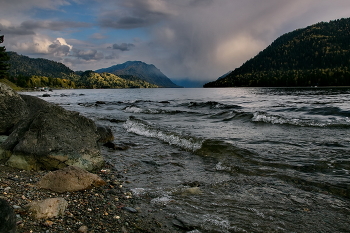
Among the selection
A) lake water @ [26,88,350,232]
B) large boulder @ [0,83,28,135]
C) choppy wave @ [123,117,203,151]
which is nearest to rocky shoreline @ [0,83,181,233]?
large boulder @ [0,83,28,135]

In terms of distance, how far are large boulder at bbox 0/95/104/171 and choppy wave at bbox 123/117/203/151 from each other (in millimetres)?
5329

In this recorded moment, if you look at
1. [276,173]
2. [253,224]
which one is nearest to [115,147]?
[276,173]

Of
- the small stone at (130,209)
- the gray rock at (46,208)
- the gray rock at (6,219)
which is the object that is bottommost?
the small stone at (130,209)

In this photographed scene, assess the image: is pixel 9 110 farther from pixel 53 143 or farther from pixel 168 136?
pixel 168 136

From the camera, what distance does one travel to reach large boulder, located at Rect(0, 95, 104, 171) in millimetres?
8141

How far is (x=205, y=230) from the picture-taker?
16.0 ft

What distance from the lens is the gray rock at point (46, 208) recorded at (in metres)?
4.72

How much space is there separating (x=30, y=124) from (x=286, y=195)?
950 centimetres

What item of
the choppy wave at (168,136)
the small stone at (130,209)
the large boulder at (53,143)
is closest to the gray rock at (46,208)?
the small stone at (130,209)

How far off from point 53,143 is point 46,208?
4043 mm

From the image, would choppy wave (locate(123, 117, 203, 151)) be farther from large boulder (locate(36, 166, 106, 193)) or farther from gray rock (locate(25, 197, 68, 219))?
gray rock (locate(25, 197, 68, 219))

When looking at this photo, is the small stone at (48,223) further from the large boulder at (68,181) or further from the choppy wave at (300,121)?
the choppy wave at (300,121)

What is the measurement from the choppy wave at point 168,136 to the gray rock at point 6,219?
31.3ft

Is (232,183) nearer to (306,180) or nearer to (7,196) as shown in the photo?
(306,180)
